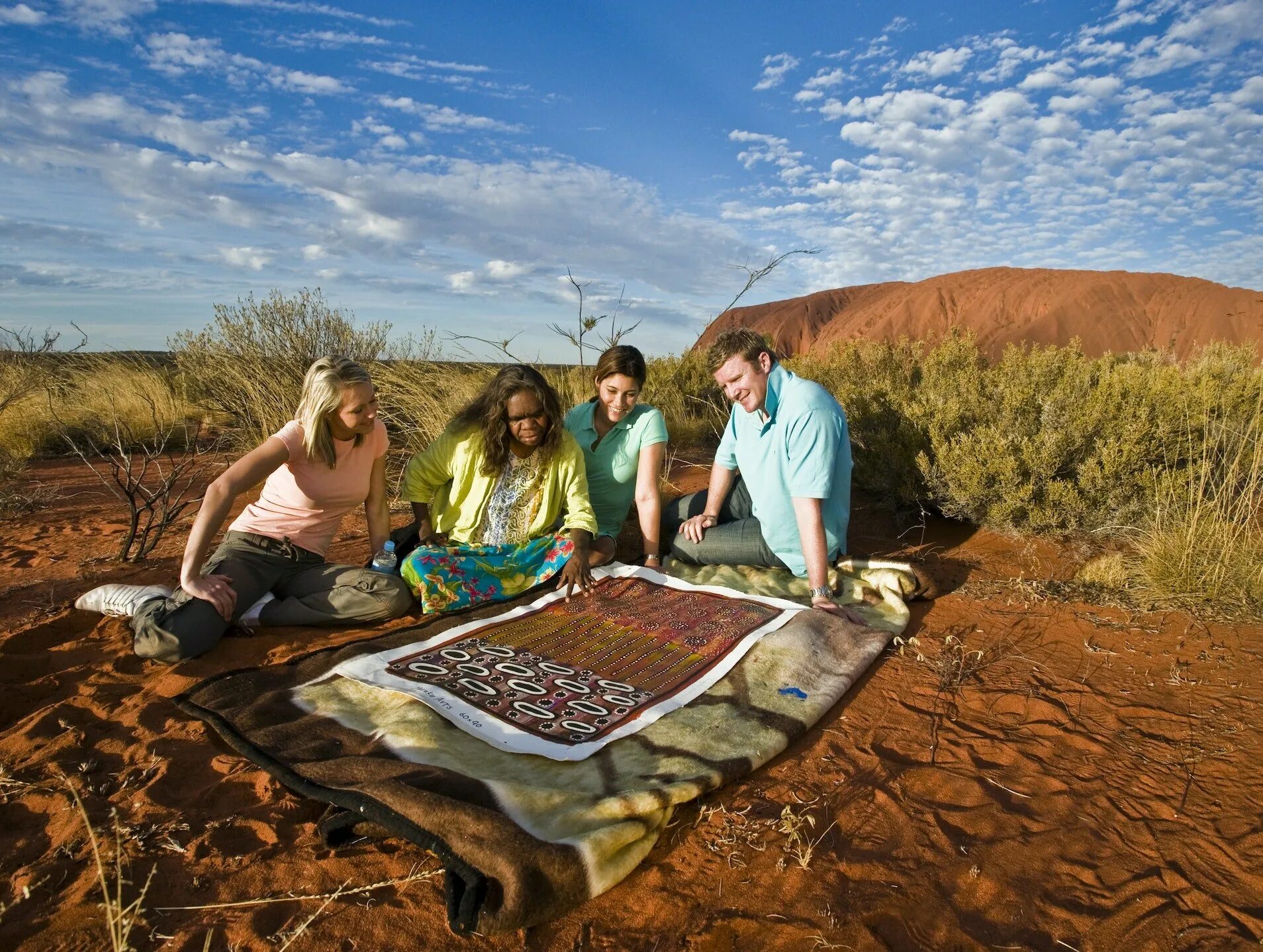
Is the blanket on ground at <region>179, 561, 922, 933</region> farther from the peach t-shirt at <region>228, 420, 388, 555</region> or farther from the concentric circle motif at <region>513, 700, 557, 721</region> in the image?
the peach t-shirt at <region>228, 420, 388, 555</region>

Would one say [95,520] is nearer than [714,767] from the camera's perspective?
No

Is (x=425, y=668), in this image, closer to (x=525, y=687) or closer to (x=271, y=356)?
(x=525, y=687)

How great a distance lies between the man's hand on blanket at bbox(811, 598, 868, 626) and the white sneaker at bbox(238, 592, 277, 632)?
2.30 metres

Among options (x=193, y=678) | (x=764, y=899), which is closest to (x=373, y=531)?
(x=193, y=678)

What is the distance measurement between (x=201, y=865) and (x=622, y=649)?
4.84 feet

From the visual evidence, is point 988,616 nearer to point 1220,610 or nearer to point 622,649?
point 1220,610

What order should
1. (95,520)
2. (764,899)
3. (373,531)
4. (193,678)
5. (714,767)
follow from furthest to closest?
(95,520)
(373,531)
(193,678)
(714,767)
(764,899)

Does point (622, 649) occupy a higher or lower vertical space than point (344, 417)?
lower

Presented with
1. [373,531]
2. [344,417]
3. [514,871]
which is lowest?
[514,871]

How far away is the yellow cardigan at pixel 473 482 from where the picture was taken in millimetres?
3330

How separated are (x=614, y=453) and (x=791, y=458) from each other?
0.98 meters

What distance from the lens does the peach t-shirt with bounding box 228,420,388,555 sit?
3.01 meters

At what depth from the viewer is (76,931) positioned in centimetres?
140

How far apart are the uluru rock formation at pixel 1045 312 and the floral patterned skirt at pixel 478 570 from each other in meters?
17.9
